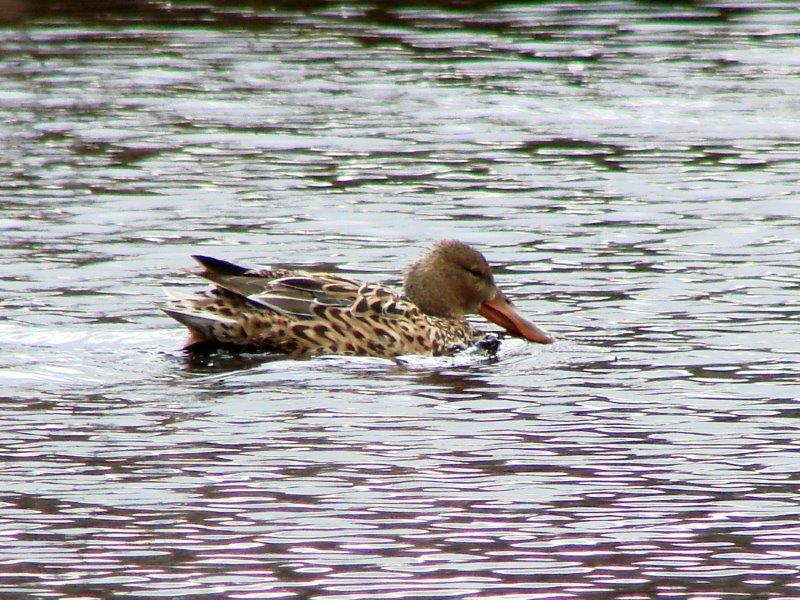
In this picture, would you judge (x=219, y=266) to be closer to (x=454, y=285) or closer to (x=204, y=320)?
(x=204, y=320)

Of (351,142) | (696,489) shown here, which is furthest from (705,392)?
(351,142)

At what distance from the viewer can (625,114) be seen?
1972 cm

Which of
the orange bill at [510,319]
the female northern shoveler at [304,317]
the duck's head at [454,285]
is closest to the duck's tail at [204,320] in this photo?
the female northern shoveler at [304,317]

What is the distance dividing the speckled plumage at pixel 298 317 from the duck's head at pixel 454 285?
0.63m

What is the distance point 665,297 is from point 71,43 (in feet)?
45.8

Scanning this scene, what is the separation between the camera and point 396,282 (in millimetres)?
12867

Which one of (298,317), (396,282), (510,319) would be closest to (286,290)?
(298,317)

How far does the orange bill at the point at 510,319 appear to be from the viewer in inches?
440

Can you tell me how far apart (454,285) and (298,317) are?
120 cm

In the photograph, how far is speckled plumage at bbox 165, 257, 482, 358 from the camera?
35.9ft

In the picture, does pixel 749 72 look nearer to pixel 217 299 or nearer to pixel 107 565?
pixel 217 299

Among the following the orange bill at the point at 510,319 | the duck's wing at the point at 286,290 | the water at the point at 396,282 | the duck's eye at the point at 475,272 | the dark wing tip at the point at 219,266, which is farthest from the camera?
the duck's eye at the point at 475,272

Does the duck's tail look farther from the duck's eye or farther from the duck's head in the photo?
the duck's eye

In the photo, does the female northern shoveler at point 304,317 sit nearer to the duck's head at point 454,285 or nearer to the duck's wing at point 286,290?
the duck's wing at point 286,290
